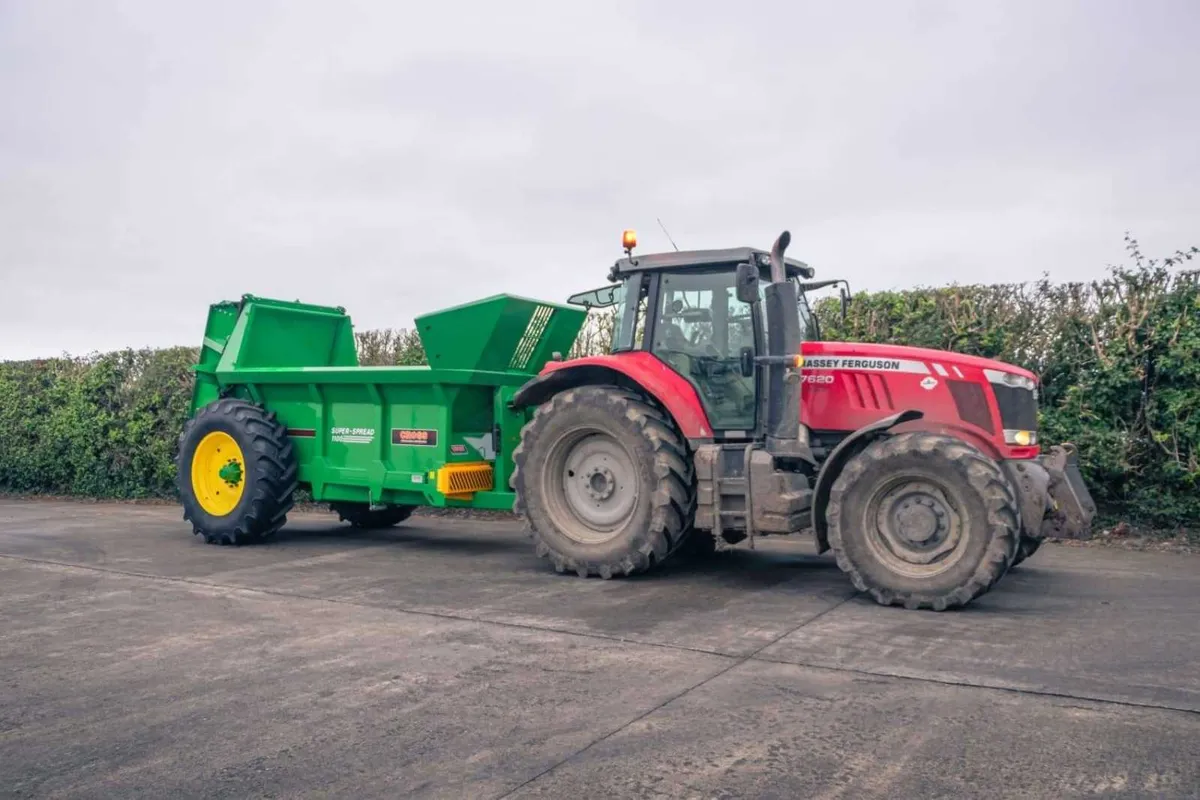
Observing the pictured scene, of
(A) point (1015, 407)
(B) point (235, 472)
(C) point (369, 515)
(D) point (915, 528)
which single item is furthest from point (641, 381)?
(C) point (369, 515)

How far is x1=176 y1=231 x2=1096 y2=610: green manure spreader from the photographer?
19.5ft

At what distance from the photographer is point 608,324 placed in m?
11.3

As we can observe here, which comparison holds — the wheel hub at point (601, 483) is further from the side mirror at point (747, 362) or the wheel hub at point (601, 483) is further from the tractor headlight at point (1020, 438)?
the tractor headlight at point (1020, 438)

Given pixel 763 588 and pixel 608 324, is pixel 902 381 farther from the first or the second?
pixel 608 324

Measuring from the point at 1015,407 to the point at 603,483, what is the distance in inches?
111

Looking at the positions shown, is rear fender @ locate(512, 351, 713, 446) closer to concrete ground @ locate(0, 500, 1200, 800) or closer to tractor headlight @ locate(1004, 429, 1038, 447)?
concrete ground @ locate(0, 500, 1200, 800)

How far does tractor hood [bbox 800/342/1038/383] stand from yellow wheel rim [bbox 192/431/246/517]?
5.43 m

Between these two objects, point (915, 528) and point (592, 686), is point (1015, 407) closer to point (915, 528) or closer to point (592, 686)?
point (915, 528)

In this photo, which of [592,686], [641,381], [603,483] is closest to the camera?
[592,686]

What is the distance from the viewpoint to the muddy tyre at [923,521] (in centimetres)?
562

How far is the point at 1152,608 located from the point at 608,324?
21.7 ft

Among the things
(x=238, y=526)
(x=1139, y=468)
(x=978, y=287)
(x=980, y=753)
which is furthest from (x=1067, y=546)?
(x=238, y=526)

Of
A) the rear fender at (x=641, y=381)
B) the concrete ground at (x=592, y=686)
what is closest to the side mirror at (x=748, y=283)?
the rear fender at (x=641, y=381)

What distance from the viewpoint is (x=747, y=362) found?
6.77 metres
